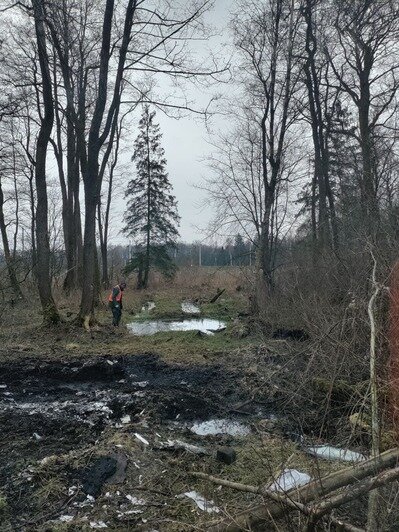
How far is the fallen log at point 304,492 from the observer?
10.1 ft

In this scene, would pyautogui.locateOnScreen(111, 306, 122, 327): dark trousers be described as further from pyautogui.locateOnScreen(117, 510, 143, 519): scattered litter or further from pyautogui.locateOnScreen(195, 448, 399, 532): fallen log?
pyautogui.locateOnScreen(195, 448, 399, 532): fallen log

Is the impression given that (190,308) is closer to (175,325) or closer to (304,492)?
(175,325)

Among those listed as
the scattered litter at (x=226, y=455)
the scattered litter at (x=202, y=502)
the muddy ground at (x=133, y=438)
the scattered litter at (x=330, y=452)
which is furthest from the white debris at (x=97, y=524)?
the scattered litter at (x=330, y=452)

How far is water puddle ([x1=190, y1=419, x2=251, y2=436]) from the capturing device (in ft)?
19.9

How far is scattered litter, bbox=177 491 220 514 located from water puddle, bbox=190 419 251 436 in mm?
1655

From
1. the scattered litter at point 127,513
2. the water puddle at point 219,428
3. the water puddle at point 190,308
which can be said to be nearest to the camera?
the scattered litter at point 127,513

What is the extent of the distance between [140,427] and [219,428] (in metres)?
1.21

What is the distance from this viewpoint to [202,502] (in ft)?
13.2

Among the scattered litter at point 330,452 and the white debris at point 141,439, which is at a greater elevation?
the white debris at point 141,439

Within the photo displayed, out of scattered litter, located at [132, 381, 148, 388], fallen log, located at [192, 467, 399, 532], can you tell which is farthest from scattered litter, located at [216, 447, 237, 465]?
scattered litter, located at [132, 381, 148, 388]

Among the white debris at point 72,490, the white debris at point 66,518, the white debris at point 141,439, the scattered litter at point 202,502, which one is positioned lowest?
the scattered litter at point 202,502

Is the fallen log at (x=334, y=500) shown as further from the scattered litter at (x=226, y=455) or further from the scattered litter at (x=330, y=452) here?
the scattered litter at (x=330, y=452)

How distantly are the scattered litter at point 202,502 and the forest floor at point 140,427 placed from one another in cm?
2

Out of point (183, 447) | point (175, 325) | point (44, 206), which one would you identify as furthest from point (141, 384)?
point (175, 325)
